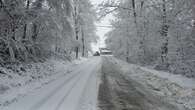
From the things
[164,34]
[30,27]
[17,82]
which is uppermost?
[30,27]

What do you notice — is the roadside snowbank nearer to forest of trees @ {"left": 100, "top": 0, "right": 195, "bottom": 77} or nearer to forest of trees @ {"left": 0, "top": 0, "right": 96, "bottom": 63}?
forest of trees @ {"left": 0, "top": 0, "right": 96, "bottom": 63}

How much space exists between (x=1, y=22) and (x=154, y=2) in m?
11.8

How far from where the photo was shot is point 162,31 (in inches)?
587

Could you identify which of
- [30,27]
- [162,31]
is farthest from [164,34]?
[30,27]

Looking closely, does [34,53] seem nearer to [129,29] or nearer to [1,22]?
[1,22]

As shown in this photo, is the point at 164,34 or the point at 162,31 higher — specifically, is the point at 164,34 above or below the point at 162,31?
below

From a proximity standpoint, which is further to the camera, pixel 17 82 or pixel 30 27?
pixel 30 27

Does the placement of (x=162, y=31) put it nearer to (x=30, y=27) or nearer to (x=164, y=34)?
(x=164, y=34)

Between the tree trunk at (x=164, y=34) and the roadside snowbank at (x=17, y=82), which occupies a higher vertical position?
the tree trunk at (x=164, y=34)

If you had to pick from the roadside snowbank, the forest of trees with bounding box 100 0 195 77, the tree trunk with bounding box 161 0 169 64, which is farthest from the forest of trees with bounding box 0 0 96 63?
the tree trunk with bounding box 161 0 169 64

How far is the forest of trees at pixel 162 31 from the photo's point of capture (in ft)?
34.3

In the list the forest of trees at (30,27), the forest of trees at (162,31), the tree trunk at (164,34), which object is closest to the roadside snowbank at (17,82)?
the forest of trees at (30,27)

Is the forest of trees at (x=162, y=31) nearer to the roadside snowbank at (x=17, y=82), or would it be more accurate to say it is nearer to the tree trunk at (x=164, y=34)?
the tree trunk at (x=164, y=34)

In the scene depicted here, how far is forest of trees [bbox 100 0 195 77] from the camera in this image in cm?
1045
